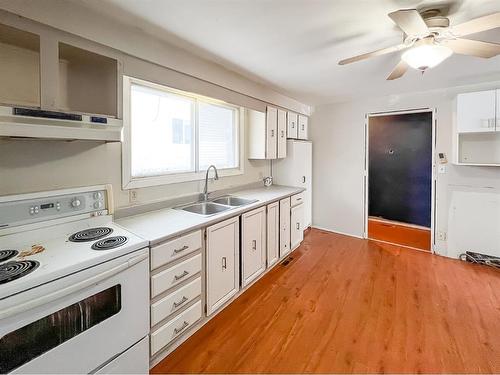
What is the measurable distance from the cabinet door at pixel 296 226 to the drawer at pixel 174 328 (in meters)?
1.82

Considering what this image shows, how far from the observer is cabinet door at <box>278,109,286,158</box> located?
147 inches

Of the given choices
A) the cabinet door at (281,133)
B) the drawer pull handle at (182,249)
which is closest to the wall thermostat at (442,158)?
the cabinet door at (281,133)

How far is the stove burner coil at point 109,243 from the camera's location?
1358 mm

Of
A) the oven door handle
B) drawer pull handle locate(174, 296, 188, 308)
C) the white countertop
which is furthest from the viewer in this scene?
drawer pull handle locate(174, 296, 188, 308)

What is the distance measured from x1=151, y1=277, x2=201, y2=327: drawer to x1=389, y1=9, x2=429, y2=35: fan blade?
210 cm

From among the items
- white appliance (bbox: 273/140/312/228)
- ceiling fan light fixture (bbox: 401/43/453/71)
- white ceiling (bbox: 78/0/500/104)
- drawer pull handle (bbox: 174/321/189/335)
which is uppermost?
white ceiling (bbox: 78/0/500/104)

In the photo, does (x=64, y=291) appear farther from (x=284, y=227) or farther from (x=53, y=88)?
(x=284, y=227)

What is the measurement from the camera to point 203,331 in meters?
2.04

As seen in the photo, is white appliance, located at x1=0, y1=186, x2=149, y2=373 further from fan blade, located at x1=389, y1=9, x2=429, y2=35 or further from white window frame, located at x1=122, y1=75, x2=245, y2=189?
fan blade, located at x1=389, y1=9, x2=429, y2=35

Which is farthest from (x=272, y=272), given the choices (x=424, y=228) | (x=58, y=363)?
(x=424, y=228)

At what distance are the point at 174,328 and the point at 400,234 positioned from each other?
4238 millimetres

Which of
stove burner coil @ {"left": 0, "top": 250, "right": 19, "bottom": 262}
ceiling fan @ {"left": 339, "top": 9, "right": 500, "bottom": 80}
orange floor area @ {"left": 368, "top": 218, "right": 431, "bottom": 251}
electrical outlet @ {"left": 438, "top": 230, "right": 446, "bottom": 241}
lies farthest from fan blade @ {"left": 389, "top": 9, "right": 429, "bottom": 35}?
orange floor area @ {"left": 368, "top": 218, "right": 431, "bottom": 251}

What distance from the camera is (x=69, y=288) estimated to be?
3.68ft

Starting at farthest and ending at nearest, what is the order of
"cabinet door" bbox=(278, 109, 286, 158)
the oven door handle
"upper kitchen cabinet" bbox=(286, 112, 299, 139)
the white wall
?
"upper kitchen cabinet" bbox=(286, 112, 299, 139), "cabinet door" bbox=(278, 109, 286, 158), the white wall, the oven door handle
